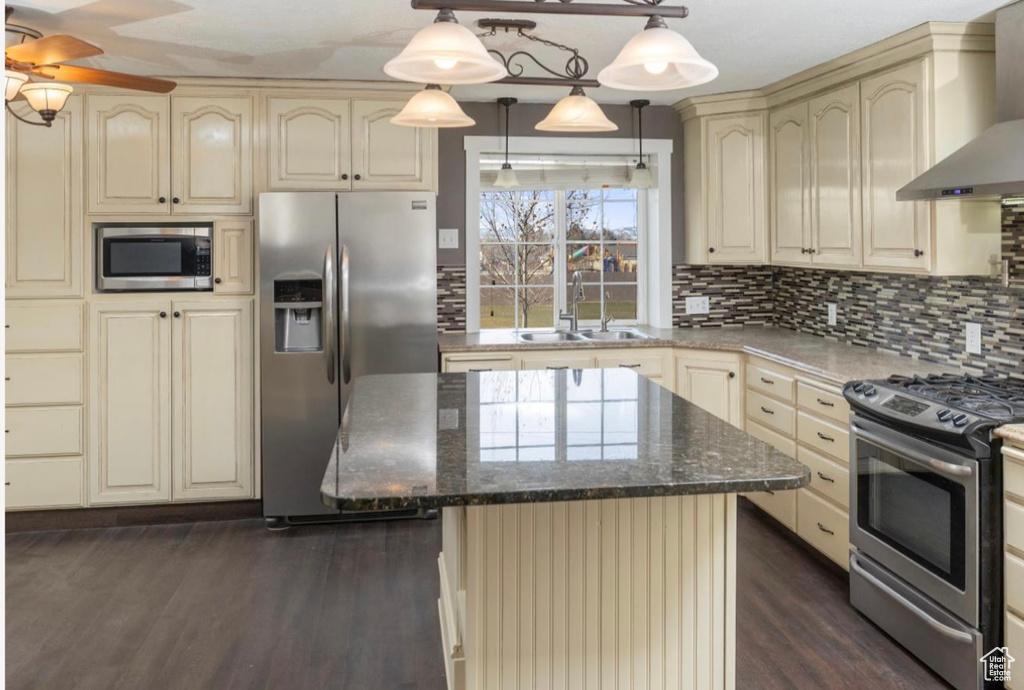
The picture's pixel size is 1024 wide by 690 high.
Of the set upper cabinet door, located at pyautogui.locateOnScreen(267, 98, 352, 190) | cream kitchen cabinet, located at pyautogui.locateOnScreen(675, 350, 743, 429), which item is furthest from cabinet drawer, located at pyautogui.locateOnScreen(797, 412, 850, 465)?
upper cabinet door, located at pyautogui.locateOnScreen(267, 98, 352, 190)

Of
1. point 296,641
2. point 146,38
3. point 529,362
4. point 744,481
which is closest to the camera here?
point 744,481

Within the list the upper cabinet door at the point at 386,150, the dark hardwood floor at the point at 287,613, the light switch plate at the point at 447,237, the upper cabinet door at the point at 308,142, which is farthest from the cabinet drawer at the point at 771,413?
the upper cabinet door at the point at 308,142

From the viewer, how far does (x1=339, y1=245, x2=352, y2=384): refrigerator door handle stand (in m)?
4.04

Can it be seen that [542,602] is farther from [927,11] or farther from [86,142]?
[86,142]

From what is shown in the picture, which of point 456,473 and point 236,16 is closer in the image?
point 456,473

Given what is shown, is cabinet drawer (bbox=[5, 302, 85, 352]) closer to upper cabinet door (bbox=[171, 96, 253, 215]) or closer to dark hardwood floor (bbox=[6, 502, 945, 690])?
upper cabinet door (bbox=[171, 96, 253, 215])

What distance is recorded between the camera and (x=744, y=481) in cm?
164

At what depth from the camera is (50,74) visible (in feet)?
8.89

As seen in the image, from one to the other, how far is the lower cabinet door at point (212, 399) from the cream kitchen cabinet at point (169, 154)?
545mm

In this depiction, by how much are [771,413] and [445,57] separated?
9.16 feet

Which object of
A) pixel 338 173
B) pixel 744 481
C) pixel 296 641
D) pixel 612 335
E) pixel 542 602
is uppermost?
pixel 338 173

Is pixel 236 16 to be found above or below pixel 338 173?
above

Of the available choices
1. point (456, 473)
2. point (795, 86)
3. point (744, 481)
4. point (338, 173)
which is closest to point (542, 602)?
point (456, 473)

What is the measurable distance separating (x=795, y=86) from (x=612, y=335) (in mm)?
1666
